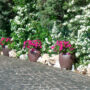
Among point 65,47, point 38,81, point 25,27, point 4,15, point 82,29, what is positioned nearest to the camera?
point 38,81

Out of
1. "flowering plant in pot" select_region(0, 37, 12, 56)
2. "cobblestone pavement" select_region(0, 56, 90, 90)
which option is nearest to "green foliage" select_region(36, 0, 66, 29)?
"cobblestone pavement" select_region(0, 56, 90, 90)

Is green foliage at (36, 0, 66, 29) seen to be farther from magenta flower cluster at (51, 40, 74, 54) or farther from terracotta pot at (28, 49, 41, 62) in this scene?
terracotta pot at (28, 49, 41, 62)

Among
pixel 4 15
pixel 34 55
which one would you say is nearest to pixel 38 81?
pixel 34 55

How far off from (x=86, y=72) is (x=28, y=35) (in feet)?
18.9

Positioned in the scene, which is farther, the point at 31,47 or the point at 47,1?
the point at 31,47

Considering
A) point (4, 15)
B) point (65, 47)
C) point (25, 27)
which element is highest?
point (4, 15)

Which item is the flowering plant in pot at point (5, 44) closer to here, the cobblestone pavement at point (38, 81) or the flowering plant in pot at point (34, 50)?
the flowering plant in pot at point (34, 50)

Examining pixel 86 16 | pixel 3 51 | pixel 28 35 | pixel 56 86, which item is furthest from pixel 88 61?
pixel 3 51

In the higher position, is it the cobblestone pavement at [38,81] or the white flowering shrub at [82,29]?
the white flowering shrub at [82,29]

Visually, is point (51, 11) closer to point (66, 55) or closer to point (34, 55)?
point (66, 55)

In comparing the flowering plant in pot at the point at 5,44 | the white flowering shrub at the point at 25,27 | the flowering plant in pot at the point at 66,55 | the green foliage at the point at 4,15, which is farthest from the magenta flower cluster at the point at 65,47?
the green foliage at the point at 4,15

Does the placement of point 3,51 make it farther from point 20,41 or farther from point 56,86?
point 56,86

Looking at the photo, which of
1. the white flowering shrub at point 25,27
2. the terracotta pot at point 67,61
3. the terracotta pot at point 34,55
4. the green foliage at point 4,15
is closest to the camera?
the terracotta pot at point 67,61

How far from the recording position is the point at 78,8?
9.46 m
